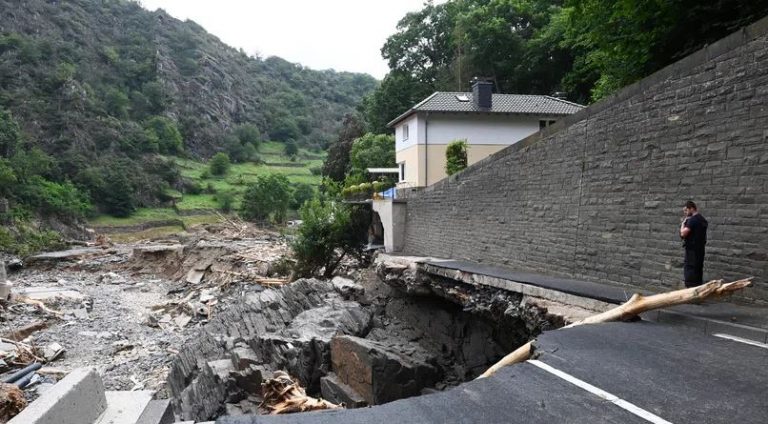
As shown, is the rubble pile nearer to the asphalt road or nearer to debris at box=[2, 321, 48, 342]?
the asphalt road

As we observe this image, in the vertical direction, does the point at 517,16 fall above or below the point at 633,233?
above

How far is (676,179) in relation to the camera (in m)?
7.80

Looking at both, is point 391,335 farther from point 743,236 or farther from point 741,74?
point 741,74

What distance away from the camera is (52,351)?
16.0 metres

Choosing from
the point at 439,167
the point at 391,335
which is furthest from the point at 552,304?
the point at 439,167

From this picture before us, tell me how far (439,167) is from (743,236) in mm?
18690

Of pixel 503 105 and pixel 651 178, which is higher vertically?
pixel 503 105

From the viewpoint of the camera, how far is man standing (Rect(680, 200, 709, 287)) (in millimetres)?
6797

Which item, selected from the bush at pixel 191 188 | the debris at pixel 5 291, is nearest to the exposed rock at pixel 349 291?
the debris at pixel 5 291

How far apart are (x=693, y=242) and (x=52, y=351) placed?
18808 millimetres

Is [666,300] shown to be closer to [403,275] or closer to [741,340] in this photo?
[741,340]

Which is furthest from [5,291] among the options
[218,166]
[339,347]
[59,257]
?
[218,166]

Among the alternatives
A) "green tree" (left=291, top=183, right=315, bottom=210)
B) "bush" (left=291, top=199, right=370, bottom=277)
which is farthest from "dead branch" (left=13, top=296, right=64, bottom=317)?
"green tree" (left=291, top=183, right=315, bottom=210)

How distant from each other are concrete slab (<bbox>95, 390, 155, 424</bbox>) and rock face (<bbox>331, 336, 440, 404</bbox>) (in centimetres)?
692
